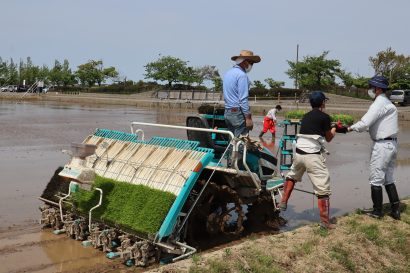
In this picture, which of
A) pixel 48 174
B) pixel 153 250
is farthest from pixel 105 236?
pixel 48 174

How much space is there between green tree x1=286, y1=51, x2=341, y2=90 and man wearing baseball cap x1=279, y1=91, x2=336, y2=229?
5451 centimetres

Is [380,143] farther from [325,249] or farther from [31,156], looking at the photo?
[31,156]

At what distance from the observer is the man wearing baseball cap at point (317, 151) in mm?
6164

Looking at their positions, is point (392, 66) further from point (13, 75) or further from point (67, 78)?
point (13, 75)

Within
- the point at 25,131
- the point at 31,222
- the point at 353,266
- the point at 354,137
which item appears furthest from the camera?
the point at 354,137

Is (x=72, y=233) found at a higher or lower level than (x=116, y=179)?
lower

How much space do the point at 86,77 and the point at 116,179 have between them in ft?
258

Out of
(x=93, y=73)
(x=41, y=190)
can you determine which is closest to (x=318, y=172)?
(x=41, y=190)

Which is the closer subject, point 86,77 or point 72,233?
point 72,233

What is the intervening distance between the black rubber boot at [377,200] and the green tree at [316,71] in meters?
53.9

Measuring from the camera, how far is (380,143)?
6.70 meters

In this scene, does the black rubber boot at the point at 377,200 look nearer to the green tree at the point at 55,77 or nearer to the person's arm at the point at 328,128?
the person's arm at the point at 328,128

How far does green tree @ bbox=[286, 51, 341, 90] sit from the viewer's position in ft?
194

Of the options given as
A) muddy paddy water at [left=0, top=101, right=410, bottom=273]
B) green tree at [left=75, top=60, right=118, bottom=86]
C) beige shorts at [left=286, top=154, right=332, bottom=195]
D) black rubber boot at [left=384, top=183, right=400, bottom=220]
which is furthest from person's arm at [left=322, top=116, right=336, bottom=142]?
green tree at [left=75, top=60, right=118, bottom=86]
